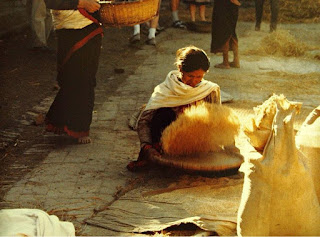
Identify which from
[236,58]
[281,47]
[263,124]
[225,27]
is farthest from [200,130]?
[281,47]

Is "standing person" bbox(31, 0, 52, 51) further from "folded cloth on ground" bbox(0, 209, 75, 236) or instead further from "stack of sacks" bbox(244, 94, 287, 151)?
"stack of sacks" bbox(244, 94, 287, 151)

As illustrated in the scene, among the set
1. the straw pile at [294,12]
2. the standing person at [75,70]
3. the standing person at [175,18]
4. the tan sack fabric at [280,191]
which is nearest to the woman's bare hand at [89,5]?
the standing person at [75,70]

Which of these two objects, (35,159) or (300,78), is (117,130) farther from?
(300,78)

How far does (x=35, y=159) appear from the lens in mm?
5527

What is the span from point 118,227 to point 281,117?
4.23 ft

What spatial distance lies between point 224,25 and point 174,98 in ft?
15.2

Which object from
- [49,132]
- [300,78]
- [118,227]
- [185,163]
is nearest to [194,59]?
[185,163]

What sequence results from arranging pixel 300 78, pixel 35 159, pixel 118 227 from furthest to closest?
1. pixel 300 78
2. pixel 35 159
3. pixel 118 227

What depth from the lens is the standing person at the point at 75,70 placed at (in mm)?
5754

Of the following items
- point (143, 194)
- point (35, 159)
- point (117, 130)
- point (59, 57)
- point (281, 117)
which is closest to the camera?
point (281, 117)

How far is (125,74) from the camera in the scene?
9.16m

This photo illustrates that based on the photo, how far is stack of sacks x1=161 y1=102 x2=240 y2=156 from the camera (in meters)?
4.66

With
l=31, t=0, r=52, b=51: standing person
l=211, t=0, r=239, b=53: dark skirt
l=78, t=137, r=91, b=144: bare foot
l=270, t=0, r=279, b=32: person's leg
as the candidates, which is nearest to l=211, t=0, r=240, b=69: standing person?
l=211, t=0, r=239, b=53: dark skirt

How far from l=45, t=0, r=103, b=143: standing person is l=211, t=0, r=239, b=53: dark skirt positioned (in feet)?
12.6
